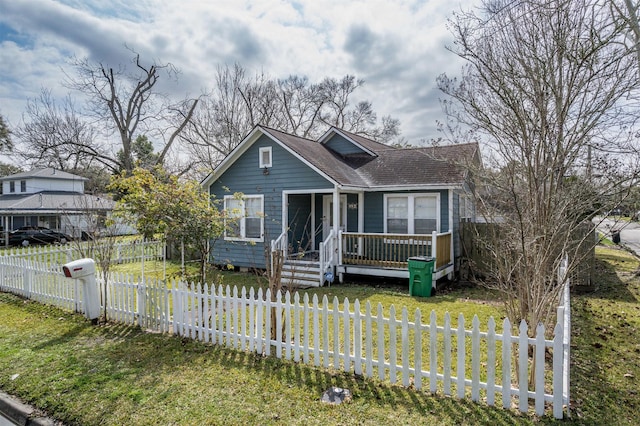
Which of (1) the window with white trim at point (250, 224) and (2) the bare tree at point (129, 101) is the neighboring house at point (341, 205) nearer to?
(1) the window with white trim at point (250, 224)

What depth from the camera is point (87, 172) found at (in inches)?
1259

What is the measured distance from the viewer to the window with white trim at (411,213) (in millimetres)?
12555

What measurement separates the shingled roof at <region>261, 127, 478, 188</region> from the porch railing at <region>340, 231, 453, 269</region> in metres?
1.96

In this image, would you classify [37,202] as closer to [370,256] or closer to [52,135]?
[52,135]

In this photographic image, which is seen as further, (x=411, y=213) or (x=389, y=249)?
(x=411, y=213)

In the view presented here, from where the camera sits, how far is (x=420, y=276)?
9.91m

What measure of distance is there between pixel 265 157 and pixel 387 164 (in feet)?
16.6

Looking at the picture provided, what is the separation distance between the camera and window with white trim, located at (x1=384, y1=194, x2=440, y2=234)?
41.2 feet

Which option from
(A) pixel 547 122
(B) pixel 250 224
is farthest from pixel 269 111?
(A) pixel 547 122

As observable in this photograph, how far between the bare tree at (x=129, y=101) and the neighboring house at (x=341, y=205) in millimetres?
16252

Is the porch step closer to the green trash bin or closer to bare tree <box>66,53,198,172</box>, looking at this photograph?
the green trash bin

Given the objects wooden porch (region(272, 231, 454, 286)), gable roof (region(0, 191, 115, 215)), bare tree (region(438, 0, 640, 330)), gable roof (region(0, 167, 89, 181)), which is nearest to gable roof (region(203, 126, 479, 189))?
wooden porch (region(272, 231, 454, 286))

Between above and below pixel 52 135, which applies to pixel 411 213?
below

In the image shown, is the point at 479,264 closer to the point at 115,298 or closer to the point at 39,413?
the point at 115,298
